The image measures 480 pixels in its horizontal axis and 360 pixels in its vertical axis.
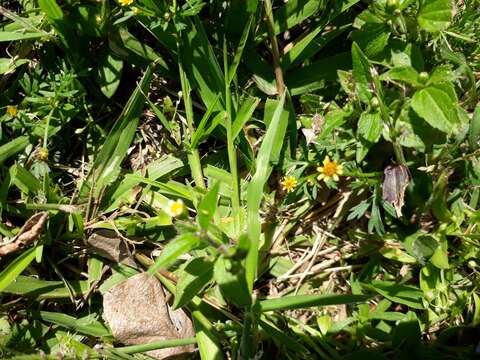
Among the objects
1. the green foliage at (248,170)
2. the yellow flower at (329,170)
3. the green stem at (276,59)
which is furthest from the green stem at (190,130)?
the yellow flower at (329,170)

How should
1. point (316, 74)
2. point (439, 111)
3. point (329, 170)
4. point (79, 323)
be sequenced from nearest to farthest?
1. point (439, 111)
2. point (329, 170)
3. point (79, 323)
4. point (316, 74)

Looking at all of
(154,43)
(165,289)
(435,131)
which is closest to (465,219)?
(435,131)

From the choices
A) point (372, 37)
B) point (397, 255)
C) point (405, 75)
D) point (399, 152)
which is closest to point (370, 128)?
point (399, 152)

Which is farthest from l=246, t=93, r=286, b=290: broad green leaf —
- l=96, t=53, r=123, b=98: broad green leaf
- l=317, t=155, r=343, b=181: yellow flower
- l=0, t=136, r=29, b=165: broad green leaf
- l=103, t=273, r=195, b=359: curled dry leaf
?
l=0, t=136, r=29, b=165: broad green leaf

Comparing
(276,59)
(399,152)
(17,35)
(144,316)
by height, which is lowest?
(144,316)

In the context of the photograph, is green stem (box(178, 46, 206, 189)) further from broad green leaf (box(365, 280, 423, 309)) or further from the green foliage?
broad green leaf (box(365, 280, 423, 309))

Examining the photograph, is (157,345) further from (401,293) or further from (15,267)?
(401,293)
